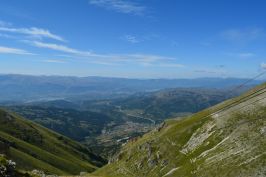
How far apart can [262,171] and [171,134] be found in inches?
2524

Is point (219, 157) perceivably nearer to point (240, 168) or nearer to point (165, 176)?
point (240, 168)

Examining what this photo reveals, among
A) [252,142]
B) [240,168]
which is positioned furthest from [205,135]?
[240,168]

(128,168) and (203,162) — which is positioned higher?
(203,162)

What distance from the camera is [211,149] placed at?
4309 inches

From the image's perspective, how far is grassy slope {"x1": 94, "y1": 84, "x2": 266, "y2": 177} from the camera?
91.8 meters

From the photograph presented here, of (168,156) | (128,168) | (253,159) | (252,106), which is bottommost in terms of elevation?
(128,168)

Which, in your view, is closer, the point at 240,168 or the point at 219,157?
the point at 240,168

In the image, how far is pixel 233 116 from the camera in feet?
391

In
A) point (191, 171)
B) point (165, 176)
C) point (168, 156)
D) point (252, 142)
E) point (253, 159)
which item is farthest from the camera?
point (168, 156)

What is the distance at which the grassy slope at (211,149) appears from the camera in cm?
9175

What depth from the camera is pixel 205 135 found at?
12225cm

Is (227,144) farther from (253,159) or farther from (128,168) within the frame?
(128,168)

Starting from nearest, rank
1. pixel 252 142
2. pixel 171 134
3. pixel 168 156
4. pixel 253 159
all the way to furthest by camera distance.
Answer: pixel 253 159 → pixel 252 142 → pixel 168 156 → pixel 171 134

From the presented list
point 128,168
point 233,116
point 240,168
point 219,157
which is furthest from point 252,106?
point 128,168
